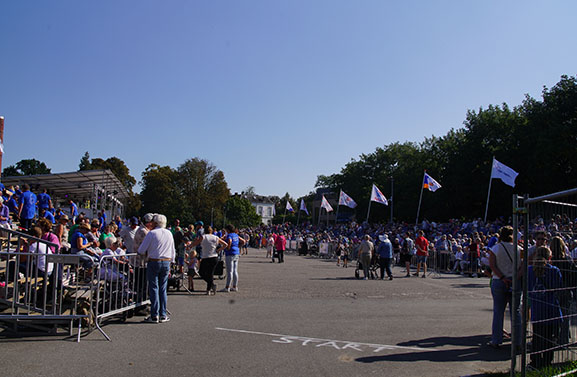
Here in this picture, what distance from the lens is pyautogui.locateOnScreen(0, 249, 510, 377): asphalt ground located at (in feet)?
18.9

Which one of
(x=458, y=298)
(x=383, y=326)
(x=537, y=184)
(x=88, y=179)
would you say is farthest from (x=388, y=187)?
(x=383, y=326)

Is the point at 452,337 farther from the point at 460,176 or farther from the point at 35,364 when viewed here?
the point at 460,176

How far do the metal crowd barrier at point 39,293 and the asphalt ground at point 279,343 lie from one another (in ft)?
0.96

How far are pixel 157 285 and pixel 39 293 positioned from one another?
6.16 feet

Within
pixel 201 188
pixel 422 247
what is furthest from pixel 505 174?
pixel 201 188

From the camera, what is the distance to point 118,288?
325 inches

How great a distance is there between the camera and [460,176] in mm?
52750

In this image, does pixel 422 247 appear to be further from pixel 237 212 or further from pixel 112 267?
pixel 237 212

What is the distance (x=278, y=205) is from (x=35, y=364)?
542 feet

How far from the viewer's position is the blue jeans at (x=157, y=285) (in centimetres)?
840

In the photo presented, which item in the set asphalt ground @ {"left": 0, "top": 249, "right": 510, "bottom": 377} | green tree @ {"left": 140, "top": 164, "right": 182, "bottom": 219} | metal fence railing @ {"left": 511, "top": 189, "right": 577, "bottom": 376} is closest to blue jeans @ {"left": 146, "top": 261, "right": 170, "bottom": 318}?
asphalt ground @ {"left": 0, "top": 249, "right": 510, "bottom": 377}

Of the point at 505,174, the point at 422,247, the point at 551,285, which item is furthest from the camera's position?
the point at 505,174

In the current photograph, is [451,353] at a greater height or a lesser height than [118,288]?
lesser

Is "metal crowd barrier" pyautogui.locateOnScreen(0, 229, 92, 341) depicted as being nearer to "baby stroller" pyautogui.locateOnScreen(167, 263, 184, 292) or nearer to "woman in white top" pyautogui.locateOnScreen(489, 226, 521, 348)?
"baby stroller" pyautogui.locateOnScreen(167, 263, 184, 292)
